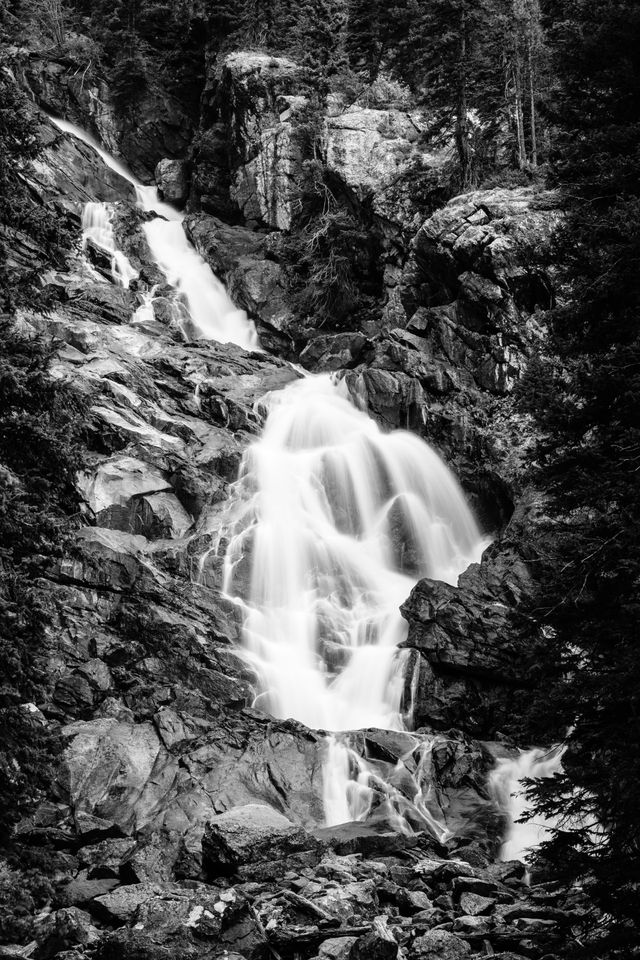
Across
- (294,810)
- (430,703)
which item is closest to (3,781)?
(294,810)

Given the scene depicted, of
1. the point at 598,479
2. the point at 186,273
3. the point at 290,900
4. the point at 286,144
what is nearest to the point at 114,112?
the point at 286,144

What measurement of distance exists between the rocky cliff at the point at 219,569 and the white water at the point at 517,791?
33cm

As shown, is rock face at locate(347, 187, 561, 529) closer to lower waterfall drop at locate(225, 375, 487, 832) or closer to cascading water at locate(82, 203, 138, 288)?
lower waterfall drop at locate(225, 375, 487, 832)

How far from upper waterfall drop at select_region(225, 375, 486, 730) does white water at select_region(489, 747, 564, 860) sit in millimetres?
2861

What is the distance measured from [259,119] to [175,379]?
20.6 metres

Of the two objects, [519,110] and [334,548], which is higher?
[519,110]

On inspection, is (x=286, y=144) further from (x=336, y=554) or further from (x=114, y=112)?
(x=336, y=554)

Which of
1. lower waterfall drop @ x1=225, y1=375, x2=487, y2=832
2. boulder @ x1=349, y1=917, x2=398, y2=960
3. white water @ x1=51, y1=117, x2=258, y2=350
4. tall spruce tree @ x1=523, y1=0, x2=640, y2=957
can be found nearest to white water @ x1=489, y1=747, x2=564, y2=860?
lower waterfall drop @ x1=225, y1=375, x2=487, y2=832

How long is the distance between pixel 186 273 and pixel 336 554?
67.3 feet

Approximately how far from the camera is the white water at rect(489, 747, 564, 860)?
15617 mm

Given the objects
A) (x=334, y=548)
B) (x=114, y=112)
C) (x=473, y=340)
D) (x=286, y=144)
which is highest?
(x=114, y=112)

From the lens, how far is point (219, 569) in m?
22.8

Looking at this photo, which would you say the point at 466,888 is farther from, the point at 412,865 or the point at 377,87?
the point at 377,87

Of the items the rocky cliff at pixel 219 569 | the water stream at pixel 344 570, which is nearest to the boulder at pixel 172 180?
the rocky cliff at pixel 219 569
